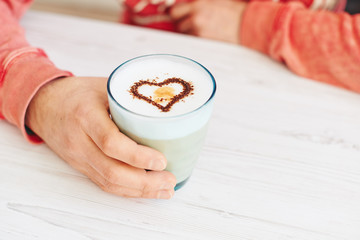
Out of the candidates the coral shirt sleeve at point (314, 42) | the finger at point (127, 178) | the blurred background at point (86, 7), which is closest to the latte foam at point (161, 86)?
the finger at point (127, 178)

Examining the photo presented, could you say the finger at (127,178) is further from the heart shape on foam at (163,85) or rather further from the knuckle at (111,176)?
the heart shape on foam at (163,85)

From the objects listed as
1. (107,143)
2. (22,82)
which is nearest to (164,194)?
(107,143)

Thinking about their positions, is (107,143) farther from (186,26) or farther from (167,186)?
(186,26)

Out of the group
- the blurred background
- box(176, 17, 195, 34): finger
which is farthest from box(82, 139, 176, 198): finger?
the blurred background

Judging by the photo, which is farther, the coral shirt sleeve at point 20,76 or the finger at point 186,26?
the finger at point 186,26

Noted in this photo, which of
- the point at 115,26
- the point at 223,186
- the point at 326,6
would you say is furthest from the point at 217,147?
the point at 326,6

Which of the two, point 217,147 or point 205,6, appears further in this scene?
point 205,6

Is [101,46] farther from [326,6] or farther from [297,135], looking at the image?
[326,6]
